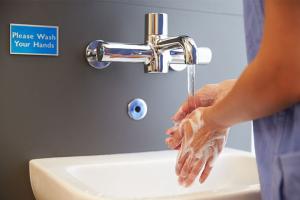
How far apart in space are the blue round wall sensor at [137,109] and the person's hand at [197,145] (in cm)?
25

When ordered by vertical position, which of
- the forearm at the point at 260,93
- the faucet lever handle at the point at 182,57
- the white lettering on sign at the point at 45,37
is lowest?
the forearm at the point at 260,93

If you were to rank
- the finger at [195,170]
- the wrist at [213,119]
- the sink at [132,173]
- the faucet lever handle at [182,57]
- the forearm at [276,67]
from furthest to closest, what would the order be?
the faucet lever handle at [182,57], the sink at [132,173], the finger at [195,170], the wrist at [213,119], the forearm at [276,67]

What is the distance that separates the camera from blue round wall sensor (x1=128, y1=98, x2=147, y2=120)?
88cm

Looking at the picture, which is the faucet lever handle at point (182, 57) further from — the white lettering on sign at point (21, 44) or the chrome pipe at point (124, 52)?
the white lettering on sign at point (21, 44)

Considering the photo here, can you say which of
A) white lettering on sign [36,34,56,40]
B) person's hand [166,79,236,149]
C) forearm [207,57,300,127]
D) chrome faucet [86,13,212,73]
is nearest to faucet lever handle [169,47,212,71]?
chrome faucet [86,13,212,73]

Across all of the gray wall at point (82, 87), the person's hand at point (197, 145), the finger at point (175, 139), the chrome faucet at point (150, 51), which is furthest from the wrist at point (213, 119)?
the gray wall at point (82, 87)

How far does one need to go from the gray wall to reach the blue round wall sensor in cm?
1

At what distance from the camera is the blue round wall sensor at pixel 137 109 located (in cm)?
88

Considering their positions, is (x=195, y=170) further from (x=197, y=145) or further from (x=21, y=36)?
(x=21, y=36)

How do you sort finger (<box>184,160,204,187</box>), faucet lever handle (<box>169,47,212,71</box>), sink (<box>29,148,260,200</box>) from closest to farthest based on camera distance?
finger (<box>184,160,204,187</box>) < sink (<box>29,148,260,200</box>) < faucet lever handle (<box>169,47,212,71</box>)

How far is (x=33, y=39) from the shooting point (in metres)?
0.78

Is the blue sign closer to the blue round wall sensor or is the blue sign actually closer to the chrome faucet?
the chrome faucet

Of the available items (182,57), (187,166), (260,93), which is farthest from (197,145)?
(182,57)

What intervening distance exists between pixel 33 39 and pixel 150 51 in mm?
211
